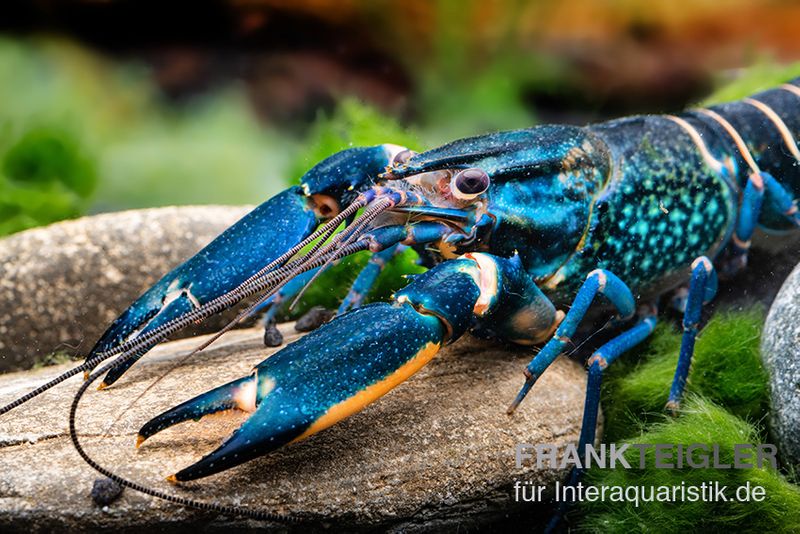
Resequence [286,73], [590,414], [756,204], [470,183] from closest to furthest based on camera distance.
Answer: [590,414]
[470,183]
[756,204]
[286,73]

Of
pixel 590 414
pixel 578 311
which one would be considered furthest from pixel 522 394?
pixel 578 311

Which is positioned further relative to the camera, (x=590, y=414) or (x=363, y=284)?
(x=363, y=284)

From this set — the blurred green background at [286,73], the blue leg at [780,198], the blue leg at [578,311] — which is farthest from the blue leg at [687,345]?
the blurred green background at [286,73]

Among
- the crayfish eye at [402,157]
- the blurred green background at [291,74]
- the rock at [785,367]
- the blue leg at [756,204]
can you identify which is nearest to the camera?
the rock at [785,367]

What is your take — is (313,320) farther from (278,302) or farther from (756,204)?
(756,204)

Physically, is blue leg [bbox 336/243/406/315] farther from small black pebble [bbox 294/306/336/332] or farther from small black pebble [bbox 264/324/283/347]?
small black pebble [bbox 264/324/283/347]

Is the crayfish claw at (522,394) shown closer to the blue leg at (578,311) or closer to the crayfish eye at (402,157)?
the blue leg at (578,311)

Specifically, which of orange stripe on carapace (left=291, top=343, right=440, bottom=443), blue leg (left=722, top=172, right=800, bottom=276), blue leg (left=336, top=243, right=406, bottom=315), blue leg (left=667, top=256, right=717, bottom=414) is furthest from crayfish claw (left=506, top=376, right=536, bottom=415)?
blue leg (left=722, top=172, right=800, bottom=276)
